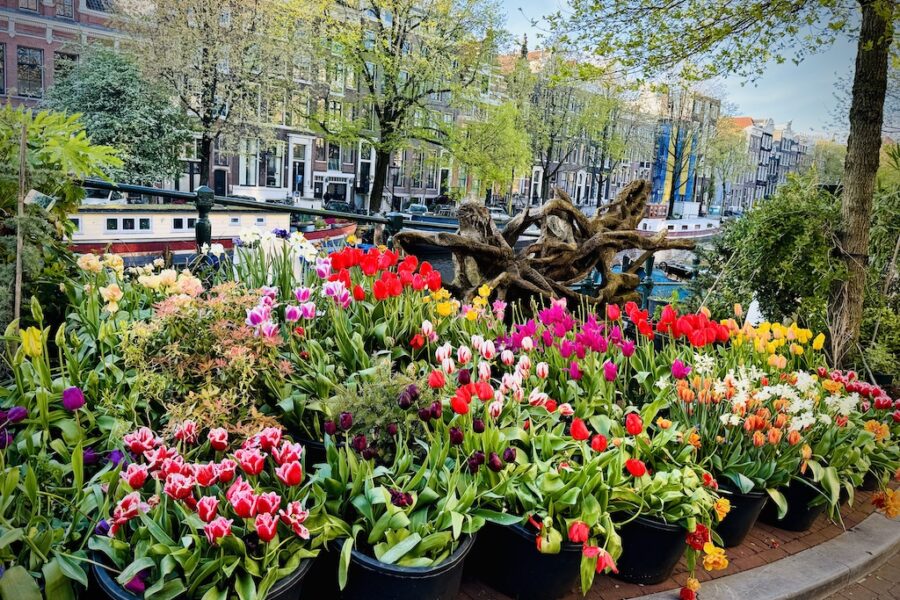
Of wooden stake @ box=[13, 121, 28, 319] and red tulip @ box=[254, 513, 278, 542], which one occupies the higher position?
wooden stake @ box=[13, 121, 28, 319]

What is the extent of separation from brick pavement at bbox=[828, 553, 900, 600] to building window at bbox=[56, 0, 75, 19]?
95.0 ft

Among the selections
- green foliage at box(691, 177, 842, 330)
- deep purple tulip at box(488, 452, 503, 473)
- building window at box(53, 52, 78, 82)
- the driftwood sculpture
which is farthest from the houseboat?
building window at box(53, 52, 78, 82)

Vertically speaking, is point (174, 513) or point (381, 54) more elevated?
point (381, 54)

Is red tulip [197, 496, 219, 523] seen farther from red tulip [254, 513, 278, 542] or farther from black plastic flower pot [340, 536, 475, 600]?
black plastic flower pot [340, 536, 475, 600]

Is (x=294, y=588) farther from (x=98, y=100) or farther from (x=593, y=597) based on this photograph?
(x=98, y=100)

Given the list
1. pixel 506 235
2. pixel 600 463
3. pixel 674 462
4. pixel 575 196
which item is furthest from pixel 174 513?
pixel 575 196

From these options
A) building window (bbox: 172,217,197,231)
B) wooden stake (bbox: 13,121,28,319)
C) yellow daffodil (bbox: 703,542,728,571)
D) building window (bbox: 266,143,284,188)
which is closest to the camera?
yellow daffodil (bbox: 703,542,728,571)

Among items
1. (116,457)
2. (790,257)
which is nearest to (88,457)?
(116,457)

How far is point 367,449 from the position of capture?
83.9 inches

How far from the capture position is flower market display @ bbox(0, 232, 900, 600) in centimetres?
167

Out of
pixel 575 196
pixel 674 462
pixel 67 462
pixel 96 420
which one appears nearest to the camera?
pixel 67 462

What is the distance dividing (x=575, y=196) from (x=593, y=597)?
45986 millimetres

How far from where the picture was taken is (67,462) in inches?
79.9

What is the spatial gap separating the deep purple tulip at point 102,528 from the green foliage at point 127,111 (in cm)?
1893
